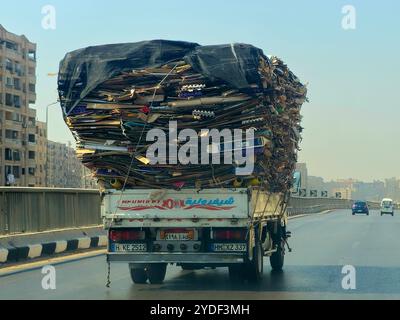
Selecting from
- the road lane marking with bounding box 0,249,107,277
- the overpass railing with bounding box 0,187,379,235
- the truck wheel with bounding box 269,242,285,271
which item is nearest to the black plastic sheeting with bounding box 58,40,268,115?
the road lane marking with bounding box 0,249,107,277

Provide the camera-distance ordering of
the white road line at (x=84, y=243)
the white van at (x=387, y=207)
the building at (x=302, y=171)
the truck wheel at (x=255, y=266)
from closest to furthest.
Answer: the truck wheel at (x=255, y=266) → the building at (x=302, y=171) → the white road line at (x=84, y=243) → the white van at (x=387, y=207)

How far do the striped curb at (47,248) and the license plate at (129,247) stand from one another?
4561 millimetres

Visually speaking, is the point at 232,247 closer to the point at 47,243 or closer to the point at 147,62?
the point at 147,62

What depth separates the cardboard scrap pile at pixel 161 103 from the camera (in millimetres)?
10359

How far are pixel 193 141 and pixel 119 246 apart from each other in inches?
74.1

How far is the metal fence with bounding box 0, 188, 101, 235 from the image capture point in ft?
50.9

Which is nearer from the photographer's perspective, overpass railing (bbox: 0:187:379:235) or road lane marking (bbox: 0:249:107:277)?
road lane marking (bbox: 0:249:107:277)

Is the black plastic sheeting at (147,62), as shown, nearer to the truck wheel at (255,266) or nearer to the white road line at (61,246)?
the truck wheel at (255,266)

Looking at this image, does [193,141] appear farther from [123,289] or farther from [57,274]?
[57,274]

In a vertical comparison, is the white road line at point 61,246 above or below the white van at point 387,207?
above

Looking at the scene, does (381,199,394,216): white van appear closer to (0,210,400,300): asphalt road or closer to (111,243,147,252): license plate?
(0,210,400,300): asphalt road

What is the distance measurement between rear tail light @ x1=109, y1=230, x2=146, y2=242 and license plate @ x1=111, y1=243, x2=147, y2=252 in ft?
0.28

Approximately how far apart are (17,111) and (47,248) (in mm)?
90372

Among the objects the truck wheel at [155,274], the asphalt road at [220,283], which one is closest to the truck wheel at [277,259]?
the asphalt road at [220,283]
